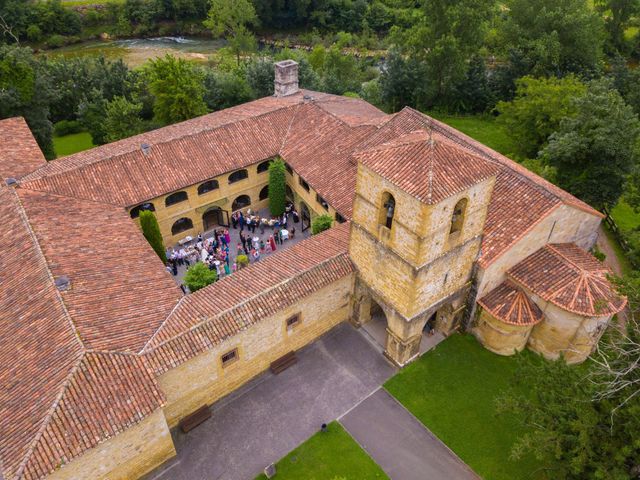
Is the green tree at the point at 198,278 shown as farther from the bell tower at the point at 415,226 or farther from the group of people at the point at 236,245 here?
the bell tower at the point at 415,226

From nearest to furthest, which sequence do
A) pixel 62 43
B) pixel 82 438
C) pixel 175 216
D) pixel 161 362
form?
pixel 82 438, pixel 161 362, pixel 175 216, pixel 62 43

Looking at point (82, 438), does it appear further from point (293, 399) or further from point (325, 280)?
point (325, 280)

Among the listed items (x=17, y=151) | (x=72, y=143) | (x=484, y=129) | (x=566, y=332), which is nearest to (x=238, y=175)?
(x=17, y=151)

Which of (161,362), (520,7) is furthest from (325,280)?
(520,7)

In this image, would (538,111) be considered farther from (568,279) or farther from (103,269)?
(103,269)

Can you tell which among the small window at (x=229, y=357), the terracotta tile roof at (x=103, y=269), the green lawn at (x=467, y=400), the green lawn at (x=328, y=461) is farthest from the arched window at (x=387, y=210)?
the terracotta tile roof at (x=103, y=269)

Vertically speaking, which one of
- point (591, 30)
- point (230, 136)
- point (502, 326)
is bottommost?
point (502, 326)
